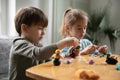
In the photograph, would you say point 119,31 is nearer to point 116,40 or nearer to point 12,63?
point 116,40

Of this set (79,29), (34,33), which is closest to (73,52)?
(34,33)

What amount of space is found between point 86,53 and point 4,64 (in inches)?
30.2

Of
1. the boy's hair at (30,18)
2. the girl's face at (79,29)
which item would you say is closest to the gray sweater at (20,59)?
the boy's hair at (30,18)

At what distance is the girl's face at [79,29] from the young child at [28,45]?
1.63ft

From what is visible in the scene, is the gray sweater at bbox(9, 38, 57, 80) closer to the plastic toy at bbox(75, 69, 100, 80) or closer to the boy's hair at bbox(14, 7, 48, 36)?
the boy's hair at bbox(14, 7, 48, 36)

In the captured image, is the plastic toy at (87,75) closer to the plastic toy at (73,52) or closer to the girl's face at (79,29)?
the plastic toy at (73,52)

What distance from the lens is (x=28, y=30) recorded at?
50.6 inches

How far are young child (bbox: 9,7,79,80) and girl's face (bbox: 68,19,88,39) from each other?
1.63 feet

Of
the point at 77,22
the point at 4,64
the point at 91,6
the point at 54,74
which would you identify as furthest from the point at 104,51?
the point at 91,6

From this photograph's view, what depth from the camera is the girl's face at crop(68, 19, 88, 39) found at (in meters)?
1.79

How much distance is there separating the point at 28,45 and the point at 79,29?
72cm

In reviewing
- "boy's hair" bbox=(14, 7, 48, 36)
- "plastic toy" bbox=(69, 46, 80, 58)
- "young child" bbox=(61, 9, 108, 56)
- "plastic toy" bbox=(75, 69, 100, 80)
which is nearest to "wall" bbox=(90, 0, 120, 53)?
"young child" bbox=(61, 9, 108, 56)

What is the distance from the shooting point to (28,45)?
3.77 ft

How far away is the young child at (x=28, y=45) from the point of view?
1.08m
